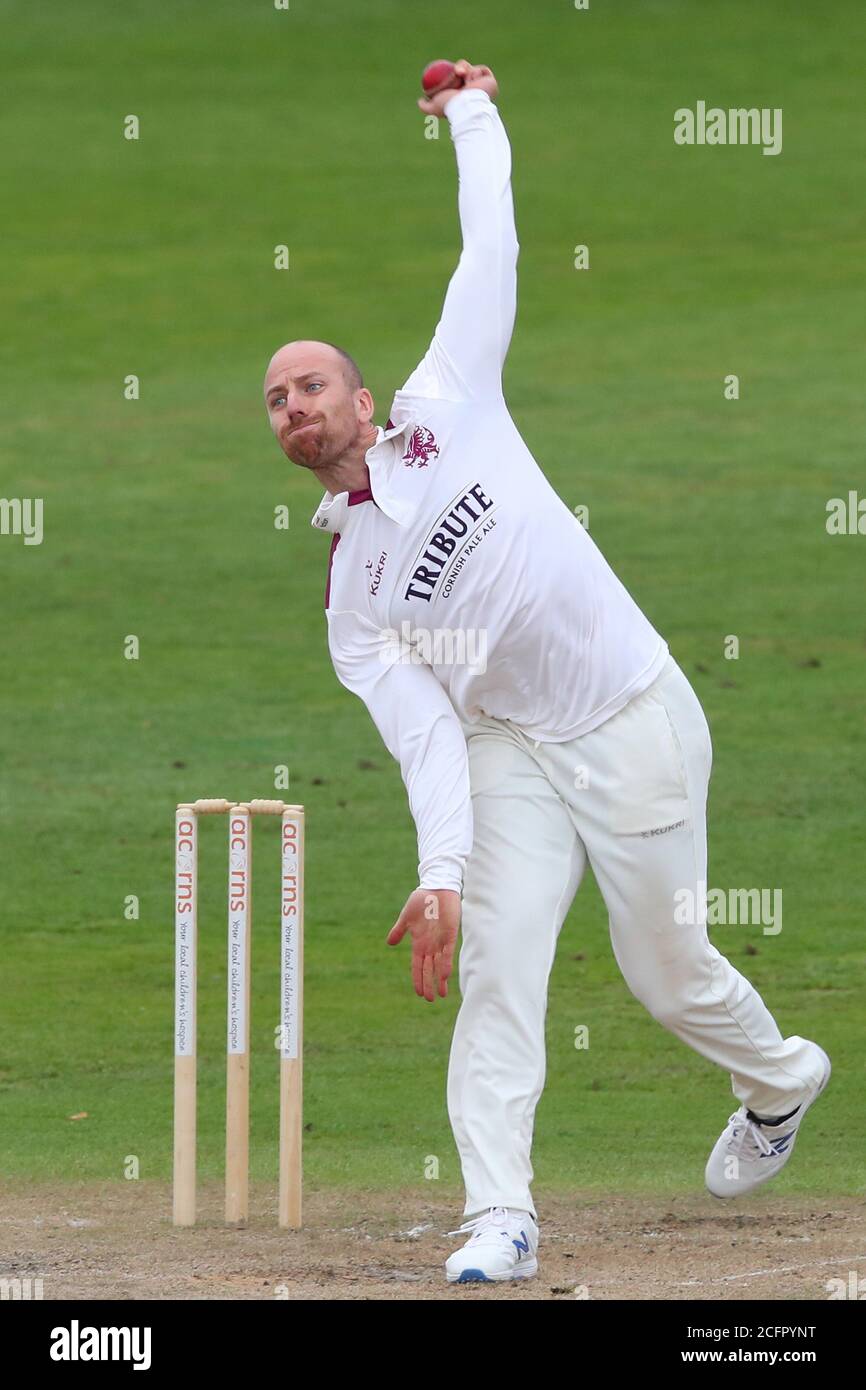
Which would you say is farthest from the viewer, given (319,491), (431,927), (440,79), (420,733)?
(319,491)

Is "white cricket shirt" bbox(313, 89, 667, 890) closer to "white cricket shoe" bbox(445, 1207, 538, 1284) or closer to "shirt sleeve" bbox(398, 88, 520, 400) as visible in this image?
"shirt sleeve" bbox(398, 88, 520, 400)

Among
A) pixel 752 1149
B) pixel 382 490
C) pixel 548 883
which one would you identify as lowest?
pixel 752 1149

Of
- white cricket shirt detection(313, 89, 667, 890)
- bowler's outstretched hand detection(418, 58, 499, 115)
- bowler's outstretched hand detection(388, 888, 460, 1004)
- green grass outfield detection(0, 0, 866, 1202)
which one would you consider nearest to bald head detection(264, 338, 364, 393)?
white cricket shirt detection(313, 89, 667, 890)

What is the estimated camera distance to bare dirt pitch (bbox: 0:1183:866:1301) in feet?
19.9

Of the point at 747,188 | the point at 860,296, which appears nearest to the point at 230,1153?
the point at 860,296

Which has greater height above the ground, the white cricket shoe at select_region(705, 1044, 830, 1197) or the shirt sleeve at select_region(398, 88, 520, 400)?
the shirt sleeve at select_region(398, 88, 520, 400)

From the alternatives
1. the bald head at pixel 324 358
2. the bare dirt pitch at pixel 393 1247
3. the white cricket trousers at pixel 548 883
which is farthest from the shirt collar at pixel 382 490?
the bare dirt pitch at pixel 393 1247

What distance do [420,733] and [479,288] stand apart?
46.9 inches

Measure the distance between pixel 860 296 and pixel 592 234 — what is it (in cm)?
370

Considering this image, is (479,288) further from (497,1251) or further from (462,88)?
(497,1251)

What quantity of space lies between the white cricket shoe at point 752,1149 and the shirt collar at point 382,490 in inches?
79.5

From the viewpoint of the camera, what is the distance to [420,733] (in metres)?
6.27

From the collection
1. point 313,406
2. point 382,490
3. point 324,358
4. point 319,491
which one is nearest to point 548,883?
point 382,490

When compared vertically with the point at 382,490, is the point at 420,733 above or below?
below
